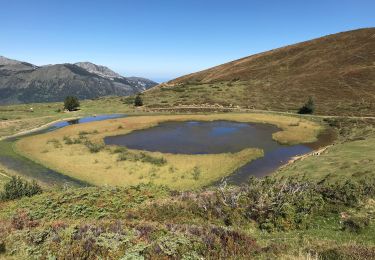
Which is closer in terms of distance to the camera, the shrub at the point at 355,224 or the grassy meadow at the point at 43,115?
the shrub at the point at 355,224

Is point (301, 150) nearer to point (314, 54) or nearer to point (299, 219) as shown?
point (299, 219)

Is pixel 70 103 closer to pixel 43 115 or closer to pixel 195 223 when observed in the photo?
pixel 43 115

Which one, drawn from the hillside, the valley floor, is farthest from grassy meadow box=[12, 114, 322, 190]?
the hillside

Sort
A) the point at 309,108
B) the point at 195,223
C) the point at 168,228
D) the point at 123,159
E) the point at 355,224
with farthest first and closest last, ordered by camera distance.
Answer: the point at 309,108 → the point at 123,159 → the point at 195,223 → the point at 355,224 → the point at 168,228

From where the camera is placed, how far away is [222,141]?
60219 millimetres

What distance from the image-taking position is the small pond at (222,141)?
46.7m

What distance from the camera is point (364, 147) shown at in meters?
41.8

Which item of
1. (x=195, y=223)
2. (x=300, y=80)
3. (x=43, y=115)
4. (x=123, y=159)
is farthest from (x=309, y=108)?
(x=195, y=223)

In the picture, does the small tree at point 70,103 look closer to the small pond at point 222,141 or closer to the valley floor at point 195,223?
the small pond at point 222,141

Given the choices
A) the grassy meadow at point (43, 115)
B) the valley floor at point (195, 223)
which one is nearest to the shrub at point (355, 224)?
the valley floor at point (195, 223)

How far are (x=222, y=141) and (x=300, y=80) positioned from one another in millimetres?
70320

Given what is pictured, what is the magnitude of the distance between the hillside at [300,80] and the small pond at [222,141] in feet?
98.3

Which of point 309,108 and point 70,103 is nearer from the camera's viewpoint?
point 309,108

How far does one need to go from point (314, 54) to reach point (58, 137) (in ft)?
362
